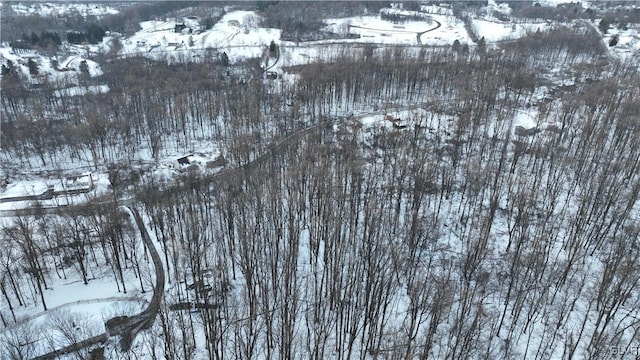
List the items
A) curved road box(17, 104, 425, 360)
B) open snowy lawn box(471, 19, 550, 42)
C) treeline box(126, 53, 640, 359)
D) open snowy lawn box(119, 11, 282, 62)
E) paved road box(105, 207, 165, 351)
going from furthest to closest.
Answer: open snowy lawn box(471, 19, 550, 42) → open snowy lawn box(119, 11, 282, 62) → paved road box(105, 207, 165, 351) → treeline box(126, 53, 640, 359) → curved road box(17, 104, 425, 360)

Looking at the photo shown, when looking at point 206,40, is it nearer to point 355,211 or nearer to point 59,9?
point 355,211

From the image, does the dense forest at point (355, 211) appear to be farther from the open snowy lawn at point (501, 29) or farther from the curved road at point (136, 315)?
the open snowy lawn at point (501, 29)

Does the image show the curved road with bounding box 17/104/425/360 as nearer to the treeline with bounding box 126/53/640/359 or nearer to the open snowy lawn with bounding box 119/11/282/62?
the treeline with bounding box 126/53/640/359

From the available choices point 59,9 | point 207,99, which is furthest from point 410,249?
point 59,9

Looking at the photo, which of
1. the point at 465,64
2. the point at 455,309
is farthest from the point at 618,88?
the point at 455,309

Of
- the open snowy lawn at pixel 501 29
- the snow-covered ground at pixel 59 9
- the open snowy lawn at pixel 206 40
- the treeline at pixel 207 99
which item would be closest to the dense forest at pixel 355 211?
the treeline at pixel 207 99

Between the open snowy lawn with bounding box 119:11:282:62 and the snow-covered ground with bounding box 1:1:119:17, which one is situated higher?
the snow-covered ground with bounding box 1:1:119:17

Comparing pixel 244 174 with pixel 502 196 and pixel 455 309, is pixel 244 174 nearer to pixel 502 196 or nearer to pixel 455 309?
pixel 455 309

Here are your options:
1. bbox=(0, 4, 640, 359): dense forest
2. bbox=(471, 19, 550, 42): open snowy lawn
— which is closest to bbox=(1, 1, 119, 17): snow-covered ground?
bbox=(0, 4, 640, 359): dense forest
